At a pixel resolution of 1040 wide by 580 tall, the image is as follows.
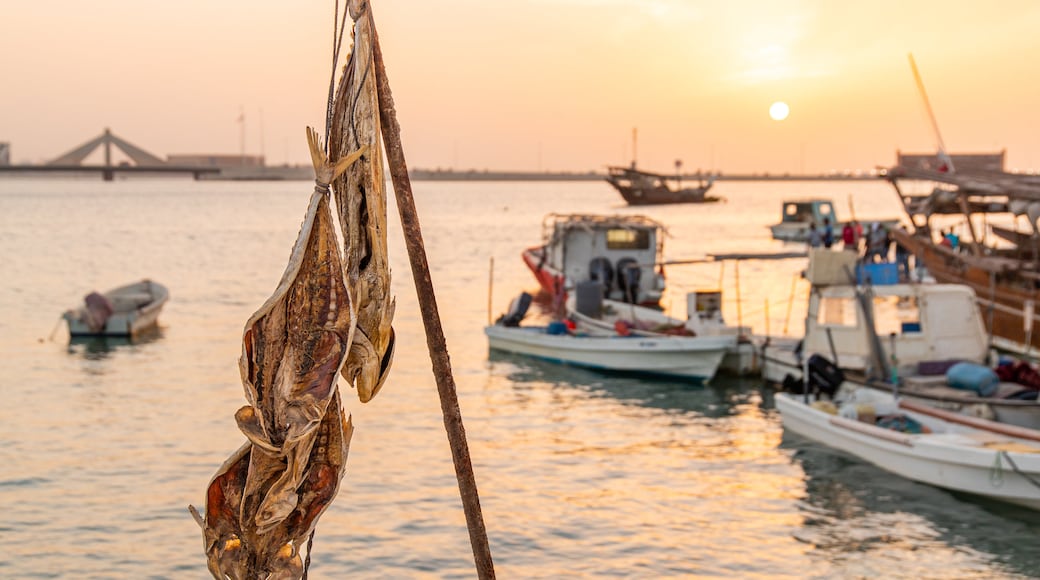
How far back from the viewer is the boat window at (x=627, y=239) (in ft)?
114

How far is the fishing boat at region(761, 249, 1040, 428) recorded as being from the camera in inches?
709

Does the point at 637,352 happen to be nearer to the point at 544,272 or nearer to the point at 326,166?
the point at 544,272

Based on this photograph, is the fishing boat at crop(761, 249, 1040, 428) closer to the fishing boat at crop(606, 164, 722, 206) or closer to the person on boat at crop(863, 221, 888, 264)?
the person on boat at crop(863, 221, 888, 264)

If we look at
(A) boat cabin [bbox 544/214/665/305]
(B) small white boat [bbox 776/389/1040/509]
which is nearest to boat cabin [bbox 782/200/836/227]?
(A) boat cabin [bbox 544/214/665/305]

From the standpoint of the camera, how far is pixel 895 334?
1919 cm

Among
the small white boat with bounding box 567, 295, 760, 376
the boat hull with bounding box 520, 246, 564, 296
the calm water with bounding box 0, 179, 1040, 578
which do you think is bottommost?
the calm water with bounding box 0, 179, 1040, 578

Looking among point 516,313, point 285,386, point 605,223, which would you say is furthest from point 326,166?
point 605,223

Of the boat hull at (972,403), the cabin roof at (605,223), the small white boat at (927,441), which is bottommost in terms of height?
the small white boat at (927,441)

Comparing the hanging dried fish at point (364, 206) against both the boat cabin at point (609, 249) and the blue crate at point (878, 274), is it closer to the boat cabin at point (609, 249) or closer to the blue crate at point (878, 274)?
the blue crate at point (878, 274)

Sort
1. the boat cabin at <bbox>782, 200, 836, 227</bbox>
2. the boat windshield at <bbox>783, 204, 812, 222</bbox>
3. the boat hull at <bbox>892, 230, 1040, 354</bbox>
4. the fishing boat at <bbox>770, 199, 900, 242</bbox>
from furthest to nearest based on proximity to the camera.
Result: the boat windshield at <bbox>783, 204, 812, 222</bbox> < the boat cabin at <bbox>782, 200, 836, 227</bbox> < the fishing boat at <bbox>770, 199, 900, 242</bbox> < the boat hull at <bbox>892, 230, 1040, 354</bbox>

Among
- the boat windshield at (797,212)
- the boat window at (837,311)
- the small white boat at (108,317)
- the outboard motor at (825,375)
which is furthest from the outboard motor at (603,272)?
the boat windshield at (797,212)

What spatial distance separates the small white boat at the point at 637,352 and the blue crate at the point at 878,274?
4.83m

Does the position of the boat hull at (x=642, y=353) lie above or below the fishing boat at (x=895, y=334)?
below

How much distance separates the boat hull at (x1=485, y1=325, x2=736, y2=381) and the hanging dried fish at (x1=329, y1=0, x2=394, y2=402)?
18.8 metres
